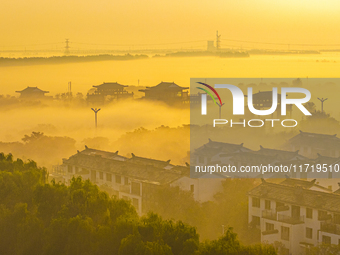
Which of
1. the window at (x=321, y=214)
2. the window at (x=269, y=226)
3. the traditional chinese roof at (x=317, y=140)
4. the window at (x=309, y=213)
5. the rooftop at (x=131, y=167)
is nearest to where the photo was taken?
the window at (x=321, y=214)

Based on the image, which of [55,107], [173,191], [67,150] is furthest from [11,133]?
[173,191]

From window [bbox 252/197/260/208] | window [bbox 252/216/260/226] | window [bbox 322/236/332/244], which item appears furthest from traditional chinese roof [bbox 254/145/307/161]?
window [bbox 322/236/332/244]

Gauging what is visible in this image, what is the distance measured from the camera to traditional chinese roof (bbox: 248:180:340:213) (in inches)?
527

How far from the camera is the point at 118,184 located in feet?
60.7

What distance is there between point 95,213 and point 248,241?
5839 mm

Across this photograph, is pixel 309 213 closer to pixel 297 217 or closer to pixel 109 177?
pixel 297 217

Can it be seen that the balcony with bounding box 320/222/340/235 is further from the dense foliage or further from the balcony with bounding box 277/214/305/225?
the dense foliage

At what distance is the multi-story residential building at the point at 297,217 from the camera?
1312cm

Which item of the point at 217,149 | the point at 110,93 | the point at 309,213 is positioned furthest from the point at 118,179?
the point at 110,93

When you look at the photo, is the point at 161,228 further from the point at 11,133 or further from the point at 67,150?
the point at 11,133

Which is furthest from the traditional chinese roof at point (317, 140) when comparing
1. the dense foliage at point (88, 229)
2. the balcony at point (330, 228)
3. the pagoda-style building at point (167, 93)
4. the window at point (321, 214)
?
the pagoda-style building at point (167, 93)

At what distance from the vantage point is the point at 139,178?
1755cm

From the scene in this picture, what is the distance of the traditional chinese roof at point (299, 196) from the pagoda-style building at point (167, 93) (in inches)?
1418

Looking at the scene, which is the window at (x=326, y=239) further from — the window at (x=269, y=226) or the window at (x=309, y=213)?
the window at (x=269, y=226)
